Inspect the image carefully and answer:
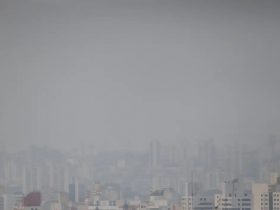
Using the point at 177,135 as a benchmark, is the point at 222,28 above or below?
above

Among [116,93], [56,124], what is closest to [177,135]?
[116,93]

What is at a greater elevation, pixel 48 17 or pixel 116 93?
pixel 48 17

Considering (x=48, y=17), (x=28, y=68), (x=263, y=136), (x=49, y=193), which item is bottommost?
(x=49, y=193)

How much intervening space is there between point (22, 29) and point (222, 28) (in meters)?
1.16

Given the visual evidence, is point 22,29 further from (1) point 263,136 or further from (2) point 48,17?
(1) point 263,136

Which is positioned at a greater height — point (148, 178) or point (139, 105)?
point (139, 105)

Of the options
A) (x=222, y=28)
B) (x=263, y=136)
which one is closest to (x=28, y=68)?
(x=222, y=28)

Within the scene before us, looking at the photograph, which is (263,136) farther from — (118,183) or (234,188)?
(118,183)

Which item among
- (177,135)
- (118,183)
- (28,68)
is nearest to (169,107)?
(177,135)

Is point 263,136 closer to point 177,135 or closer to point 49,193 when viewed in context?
point 177,135

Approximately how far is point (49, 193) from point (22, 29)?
36.5 inches

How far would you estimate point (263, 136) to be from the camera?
4355mm

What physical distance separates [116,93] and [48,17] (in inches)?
22.6

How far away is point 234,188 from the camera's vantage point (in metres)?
4.29
